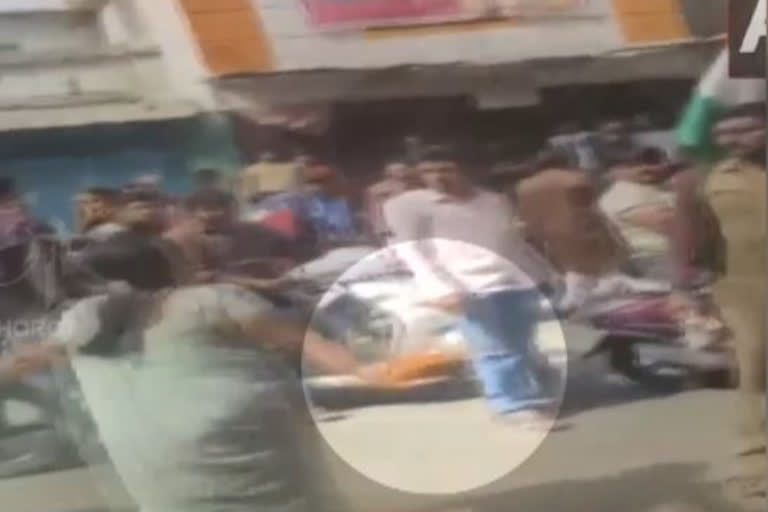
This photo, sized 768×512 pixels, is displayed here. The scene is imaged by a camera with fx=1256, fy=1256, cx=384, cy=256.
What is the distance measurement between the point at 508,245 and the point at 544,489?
0.15 meters

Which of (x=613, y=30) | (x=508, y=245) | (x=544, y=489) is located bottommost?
(x=544, y=489)

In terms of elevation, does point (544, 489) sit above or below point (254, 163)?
below

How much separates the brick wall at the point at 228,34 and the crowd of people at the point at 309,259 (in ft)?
0.19

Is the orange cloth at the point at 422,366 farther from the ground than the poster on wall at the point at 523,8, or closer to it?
closer to it

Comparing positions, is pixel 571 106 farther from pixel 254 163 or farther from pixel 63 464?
pixel 63 464

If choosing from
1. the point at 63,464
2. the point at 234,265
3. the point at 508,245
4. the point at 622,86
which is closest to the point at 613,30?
the point at 622,86

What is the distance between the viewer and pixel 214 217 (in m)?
0.74

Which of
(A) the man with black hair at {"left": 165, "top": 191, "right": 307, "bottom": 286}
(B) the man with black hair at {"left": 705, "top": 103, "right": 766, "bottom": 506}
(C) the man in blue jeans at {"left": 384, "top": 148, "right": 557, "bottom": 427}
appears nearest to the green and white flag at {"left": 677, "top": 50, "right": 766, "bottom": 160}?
(B) the man with black hair at {"left": 705, "top": 103, "right": 766, "bottom": 506}

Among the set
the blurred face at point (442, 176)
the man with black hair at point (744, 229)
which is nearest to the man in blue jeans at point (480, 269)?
the blurred face at point (442, 176)

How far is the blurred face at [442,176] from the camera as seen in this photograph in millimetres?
750

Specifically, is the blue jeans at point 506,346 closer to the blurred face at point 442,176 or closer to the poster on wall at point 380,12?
the blurred face at point 442,176

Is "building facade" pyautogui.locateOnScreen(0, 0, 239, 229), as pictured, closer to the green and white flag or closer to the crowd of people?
the crowd of people

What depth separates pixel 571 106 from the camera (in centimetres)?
75

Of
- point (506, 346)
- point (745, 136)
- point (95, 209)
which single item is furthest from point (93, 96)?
point (745, 136)
